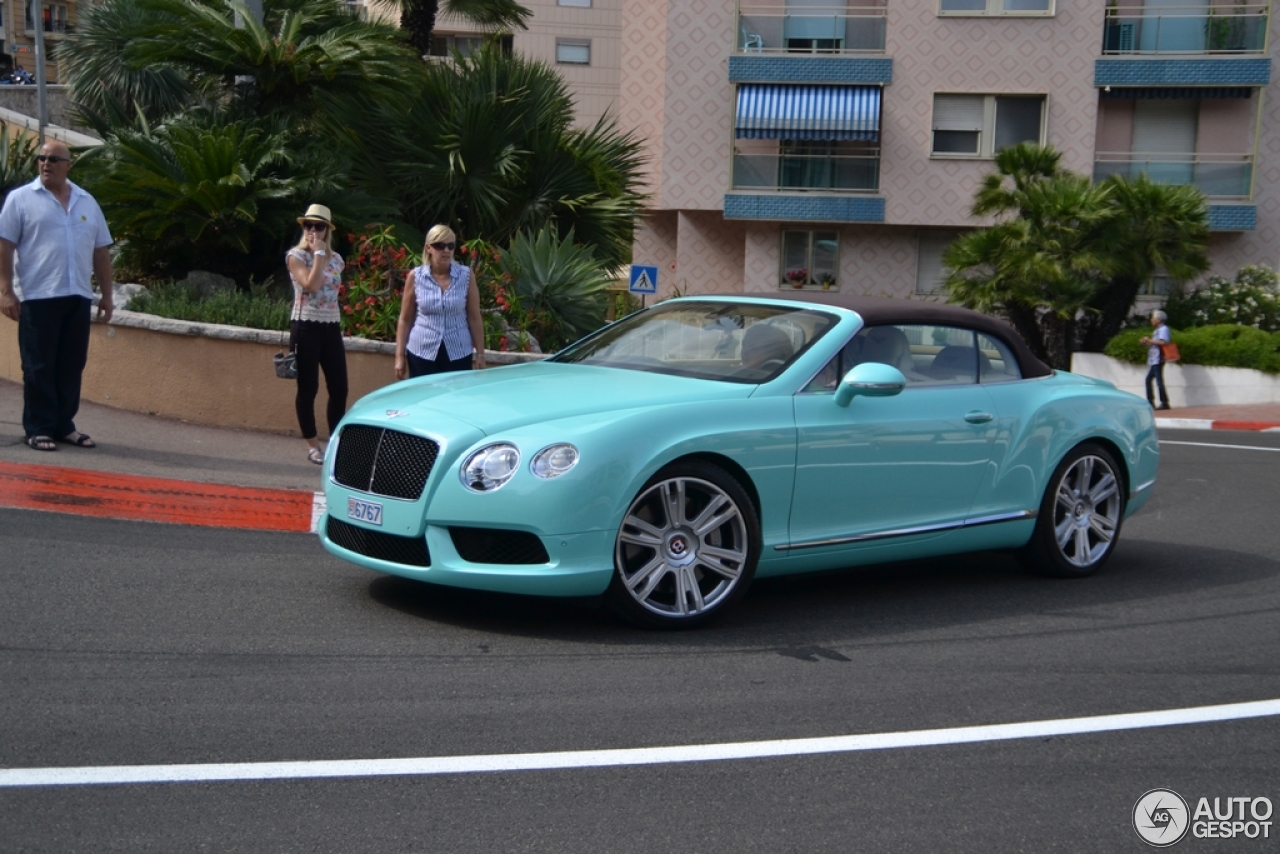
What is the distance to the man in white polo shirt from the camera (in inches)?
365

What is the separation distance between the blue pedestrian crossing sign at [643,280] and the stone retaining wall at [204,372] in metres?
14.5

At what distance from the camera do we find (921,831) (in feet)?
13.5

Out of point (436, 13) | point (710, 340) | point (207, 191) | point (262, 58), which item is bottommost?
point (710, 340)

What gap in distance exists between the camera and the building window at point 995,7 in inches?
1268

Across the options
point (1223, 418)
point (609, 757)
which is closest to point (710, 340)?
point (609, 757)

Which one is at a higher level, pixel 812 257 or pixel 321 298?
pixel 812 257

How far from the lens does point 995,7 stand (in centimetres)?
3231

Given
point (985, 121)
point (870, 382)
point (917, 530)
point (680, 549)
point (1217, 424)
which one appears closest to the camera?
point (680, 549)

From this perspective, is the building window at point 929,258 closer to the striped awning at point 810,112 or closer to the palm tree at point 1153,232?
the striped awning at point 810,112

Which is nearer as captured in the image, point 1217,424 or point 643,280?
point 1217,424

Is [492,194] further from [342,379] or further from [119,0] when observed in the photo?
[119,0]

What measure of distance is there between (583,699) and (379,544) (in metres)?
1.41

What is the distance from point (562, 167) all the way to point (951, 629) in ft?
33.9

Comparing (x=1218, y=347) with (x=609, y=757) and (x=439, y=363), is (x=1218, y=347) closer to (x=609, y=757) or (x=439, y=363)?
(x=439, y=363)
